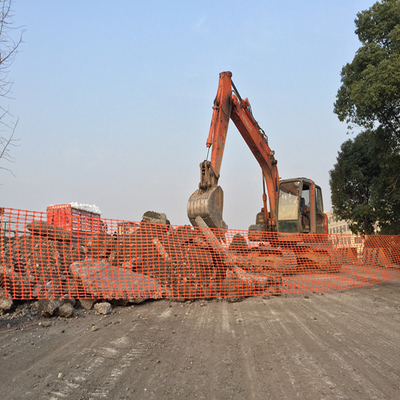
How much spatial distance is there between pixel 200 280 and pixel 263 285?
1.43 m

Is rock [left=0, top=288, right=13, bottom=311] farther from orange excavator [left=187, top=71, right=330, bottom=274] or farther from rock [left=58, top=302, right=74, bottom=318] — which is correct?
orange excavator [left=187, top=71, right=330, bottom=274]

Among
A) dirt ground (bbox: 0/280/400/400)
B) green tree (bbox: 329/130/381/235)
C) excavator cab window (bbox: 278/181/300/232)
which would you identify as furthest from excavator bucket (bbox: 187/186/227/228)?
green tree (bbox: 329/130/381/235)

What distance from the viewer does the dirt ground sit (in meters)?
2.61

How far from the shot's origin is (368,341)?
383 centimetres

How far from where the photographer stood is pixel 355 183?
20000mm

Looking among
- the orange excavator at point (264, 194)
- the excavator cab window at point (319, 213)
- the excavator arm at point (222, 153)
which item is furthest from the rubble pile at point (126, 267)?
the excavator cab window at point (319, 213)

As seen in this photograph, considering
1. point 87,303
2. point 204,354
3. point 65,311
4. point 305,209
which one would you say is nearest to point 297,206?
point 305,209

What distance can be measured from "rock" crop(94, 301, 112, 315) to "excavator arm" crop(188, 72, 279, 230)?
2.78 m

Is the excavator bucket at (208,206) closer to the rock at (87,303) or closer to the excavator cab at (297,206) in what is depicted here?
the rock at (87,303)

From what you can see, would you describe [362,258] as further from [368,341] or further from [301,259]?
[368,341]

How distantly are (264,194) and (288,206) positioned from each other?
1.25m

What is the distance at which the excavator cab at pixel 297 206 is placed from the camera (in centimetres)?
1002

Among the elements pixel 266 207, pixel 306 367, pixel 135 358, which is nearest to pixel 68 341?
pixel 135 358

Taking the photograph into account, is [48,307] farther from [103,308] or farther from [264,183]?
[264,183]
